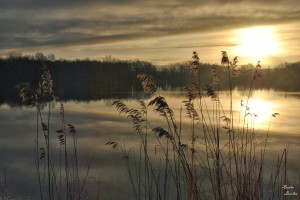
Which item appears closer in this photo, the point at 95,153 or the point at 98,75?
the point at 95,153

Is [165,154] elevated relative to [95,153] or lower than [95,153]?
elevated

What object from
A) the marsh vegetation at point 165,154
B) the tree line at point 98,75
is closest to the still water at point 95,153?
the marsh vegetation at point 165,154

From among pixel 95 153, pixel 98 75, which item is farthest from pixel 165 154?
pixel 98 75

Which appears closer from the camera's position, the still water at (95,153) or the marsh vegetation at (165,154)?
the marsh vegetation at (165,154)

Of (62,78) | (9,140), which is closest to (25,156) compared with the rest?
(9,140)

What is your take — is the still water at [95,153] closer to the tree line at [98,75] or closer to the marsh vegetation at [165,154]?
the marsh vegetation at [165,154]

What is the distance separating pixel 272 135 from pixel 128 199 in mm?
9724

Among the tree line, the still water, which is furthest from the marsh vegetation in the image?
the tree line

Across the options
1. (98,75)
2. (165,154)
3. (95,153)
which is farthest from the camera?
(98,75)

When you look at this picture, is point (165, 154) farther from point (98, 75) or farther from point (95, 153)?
point (98, 75)

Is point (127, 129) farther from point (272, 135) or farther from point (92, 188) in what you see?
point (92, 188)

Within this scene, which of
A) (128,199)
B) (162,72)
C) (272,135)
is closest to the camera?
(128,199)

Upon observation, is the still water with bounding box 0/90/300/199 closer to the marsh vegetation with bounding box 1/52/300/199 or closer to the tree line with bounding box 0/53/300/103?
the marsh vegetation with bounding box 1/52/300/199

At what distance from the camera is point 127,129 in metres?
19.0
